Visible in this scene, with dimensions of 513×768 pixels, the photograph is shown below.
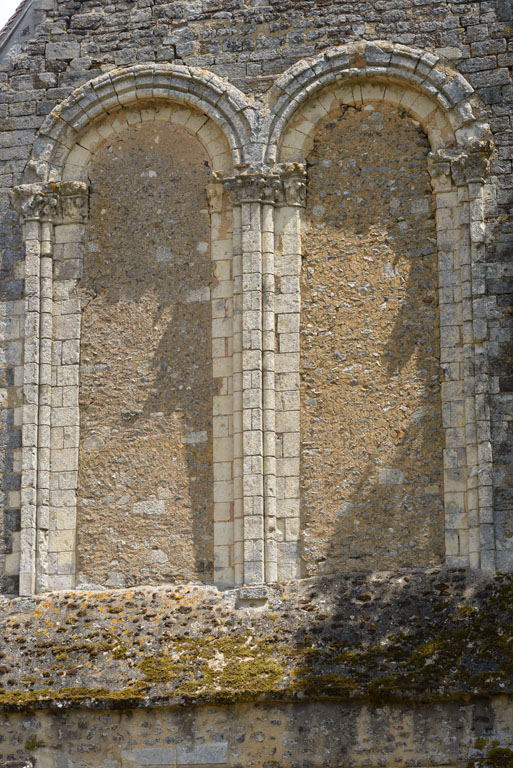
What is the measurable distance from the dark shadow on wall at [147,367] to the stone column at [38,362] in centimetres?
28

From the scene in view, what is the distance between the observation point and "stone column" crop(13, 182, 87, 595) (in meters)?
14.2

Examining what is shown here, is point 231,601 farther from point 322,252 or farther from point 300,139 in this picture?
point 300,139

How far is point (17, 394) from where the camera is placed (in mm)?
14578

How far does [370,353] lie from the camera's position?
1418 cm

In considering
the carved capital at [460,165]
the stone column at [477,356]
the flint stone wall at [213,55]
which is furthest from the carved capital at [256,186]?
the stone column at [477,356]

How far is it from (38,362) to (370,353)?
285cm

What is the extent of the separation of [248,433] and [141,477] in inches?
40.3

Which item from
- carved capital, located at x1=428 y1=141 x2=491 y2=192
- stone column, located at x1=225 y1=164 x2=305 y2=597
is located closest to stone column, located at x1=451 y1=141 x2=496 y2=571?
carved capital, located at x1=428 y1=141 x2=491 y2=192

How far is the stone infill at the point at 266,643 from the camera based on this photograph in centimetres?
1272

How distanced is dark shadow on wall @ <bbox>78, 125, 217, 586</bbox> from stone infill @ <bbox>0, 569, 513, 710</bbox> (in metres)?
0.47

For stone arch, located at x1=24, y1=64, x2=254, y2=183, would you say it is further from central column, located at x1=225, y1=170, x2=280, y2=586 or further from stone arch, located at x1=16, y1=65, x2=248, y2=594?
central column, located at x1=225, y1=170, x2=280, y2=586

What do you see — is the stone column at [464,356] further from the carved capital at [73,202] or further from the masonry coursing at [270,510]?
the carved capital at [73,202]

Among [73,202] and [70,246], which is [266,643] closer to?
[70,246]

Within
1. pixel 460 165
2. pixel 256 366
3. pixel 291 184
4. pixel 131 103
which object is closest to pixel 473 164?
pixel 460 165
